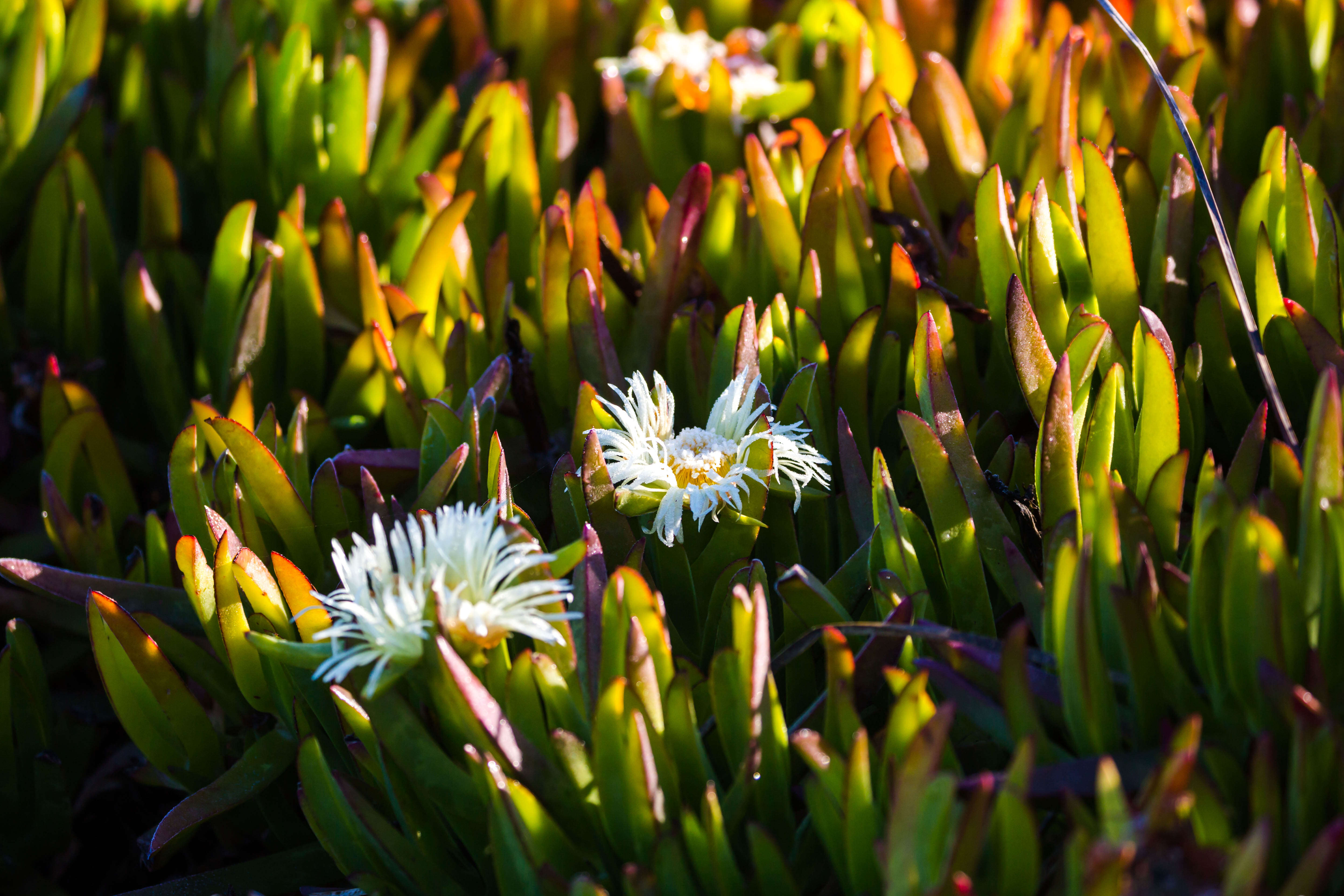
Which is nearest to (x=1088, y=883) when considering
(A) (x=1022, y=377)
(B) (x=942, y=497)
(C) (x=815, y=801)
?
(C) (x=815, y=801)

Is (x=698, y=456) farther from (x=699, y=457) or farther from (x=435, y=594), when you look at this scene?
(x=435, y=594)

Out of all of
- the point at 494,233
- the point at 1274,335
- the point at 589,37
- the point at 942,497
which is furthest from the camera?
the point at 589,37

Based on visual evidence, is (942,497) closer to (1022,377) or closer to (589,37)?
(1022,377)

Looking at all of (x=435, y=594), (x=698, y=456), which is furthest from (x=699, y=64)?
(x=435, y=594)

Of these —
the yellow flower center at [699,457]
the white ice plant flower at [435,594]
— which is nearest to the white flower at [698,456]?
the yellow flower center at [699,457]

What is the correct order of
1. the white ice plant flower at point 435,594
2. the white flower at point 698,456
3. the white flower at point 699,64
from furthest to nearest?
the white flower at point 699,64, the white flower at point 698,456, the white ice plant flower at point 435,594

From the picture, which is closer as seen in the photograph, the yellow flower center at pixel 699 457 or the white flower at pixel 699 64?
the yellow flower center at pixel 699 457

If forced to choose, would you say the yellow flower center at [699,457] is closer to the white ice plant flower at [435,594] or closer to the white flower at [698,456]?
the white flower at [698,456]
